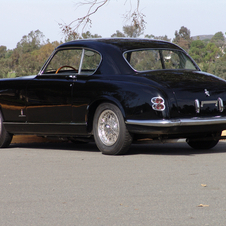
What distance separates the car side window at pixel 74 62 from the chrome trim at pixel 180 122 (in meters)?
1.43

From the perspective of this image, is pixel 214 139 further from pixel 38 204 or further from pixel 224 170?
pixel 38 204

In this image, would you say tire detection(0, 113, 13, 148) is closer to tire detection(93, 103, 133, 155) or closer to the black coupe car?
the black coupe car

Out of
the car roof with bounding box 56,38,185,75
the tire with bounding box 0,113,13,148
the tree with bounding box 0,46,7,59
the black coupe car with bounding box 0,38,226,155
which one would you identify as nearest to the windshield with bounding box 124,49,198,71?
the black coupe car with bounding box 0,38,226,155

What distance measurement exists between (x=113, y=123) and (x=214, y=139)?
1682 mm

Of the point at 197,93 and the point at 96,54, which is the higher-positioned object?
the point at 96,54

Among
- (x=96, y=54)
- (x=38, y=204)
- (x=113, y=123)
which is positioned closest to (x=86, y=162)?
(x=113, y=123)

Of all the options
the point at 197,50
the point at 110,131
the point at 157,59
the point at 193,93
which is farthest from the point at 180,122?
the point at 197,50

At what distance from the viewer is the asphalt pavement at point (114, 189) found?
411 cm

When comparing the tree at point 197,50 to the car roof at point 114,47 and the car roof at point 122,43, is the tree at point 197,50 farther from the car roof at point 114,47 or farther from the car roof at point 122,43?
the car roof at point 114,47

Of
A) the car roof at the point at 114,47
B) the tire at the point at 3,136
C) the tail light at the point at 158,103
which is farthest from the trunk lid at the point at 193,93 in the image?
the tire at the point at 3,136

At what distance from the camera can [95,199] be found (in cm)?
474

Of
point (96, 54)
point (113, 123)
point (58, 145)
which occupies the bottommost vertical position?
point (58, 145)

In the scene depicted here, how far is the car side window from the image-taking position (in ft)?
27.1

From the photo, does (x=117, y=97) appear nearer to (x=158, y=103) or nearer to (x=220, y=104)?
(x=158, y=103)
